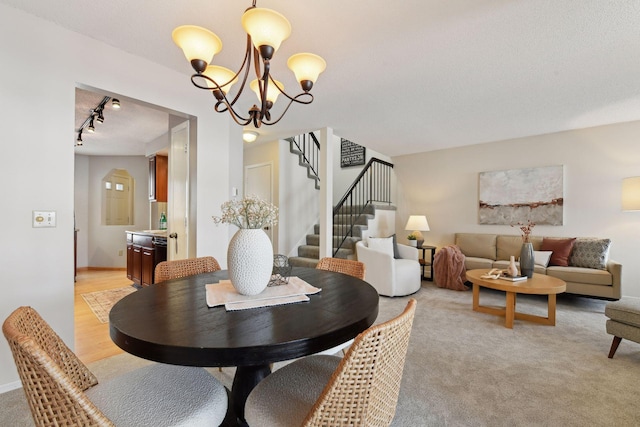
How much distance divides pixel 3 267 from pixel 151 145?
3743 millimetres

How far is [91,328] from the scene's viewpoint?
9.24 feet

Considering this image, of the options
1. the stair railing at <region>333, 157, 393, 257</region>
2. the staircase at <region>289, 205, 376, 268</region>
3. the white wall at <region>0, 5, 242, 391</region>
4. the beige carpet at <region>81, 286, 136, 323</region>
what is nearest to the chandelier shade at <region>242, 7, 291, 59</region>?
the white wall at <region>0, 5, 242, 391</region>

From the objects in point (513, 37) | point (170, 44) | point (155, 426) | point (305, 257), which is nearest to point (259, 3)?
point (170, 44)

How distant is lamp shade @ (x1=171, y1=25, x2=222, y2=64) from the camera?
1.38m

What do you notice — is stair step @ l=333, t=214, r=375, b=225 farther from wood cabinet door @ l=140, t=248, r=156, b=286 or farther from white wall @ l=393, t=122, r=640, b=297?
wood cabinet door @ l=140, t=248, r=156, b=286

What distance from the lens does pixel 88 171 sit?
235 inches

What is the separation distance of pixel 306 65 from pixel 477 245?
434 cm

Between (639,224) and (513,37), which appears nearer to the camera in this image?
(513,37)

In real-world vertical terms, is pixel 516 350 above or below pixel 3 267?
below

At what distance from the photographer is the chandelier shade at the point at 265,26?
51.9 inches

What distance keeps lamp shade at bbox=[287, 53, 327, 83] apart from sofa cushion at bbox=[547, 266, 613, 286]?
4035 millimetres

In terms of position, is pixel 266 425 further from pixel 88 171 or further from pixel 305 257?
pixel 88 171

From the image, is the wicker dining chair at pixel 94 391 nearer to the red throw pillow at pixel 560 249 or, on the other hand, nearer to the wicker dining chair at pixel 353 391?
the wicker dining chair at pixel 353 391

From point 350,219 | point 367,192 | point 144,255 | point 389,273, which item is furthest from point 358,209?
point 144,255
